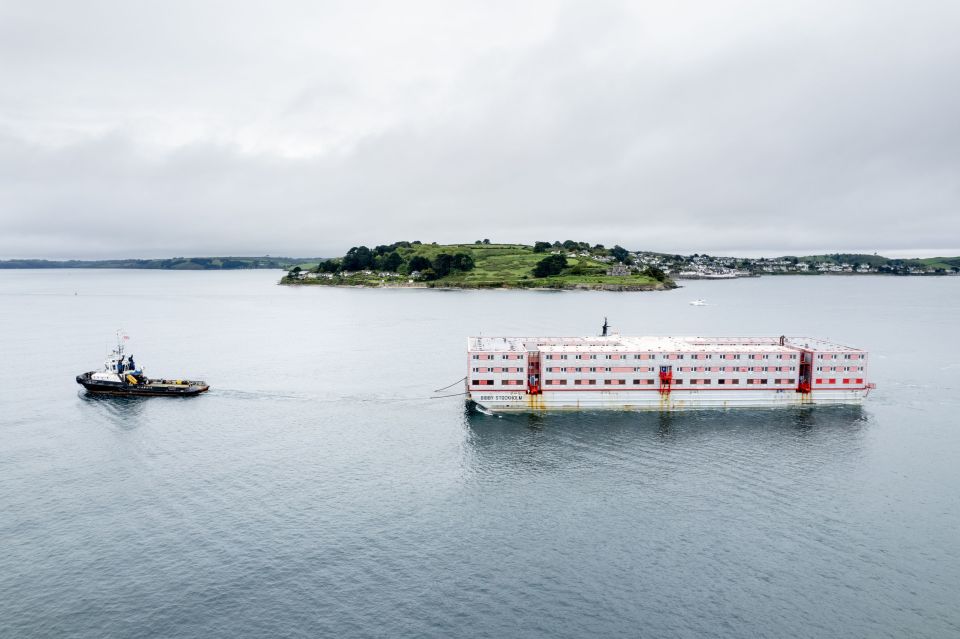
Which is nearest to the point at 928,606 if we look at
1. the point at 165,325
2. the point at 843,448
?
the point at 843,448

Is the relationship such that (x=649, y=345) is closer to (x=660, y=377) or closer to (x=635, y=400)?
(x=660, y=377)

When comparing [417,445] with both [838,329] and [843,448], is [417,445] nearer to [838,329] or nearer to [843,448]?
[843,448]

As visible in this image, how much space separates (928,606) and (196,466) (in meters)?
57.8

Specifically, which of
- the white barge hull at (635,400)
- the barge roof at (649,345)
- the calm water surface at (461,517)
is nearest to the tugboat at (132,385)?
the calm water surface at (461,517)

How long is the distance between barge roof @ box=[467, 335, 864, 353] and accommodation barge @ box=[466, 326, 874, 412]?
0.27 metres

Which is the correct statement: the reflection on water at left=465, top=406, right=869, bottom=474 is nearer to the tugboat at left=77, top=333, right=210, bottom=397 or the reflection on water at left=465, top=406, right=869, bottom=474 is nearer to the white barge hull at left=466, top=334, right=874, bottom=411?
the white barge hull at left=466, top=334, right=874, bottom=411

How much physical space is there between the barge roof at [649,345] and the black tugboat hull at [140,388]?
40.4 meters

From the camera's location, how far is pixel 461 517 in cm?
4597

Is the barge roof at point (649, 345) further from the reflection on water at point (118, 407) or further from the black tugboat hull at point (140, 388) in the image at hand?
the reflection on water at point (118, 407)

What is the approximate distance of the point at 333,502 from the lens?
48219mm

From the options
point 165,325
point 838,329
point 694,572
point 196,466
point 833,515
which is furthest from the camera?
point 165,325

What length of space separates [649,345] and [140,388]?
73654 millimetres

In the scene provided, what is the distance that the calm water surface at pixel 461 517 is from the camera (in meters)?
34.6

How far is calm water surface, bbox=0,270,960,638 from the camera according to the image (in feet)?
113
